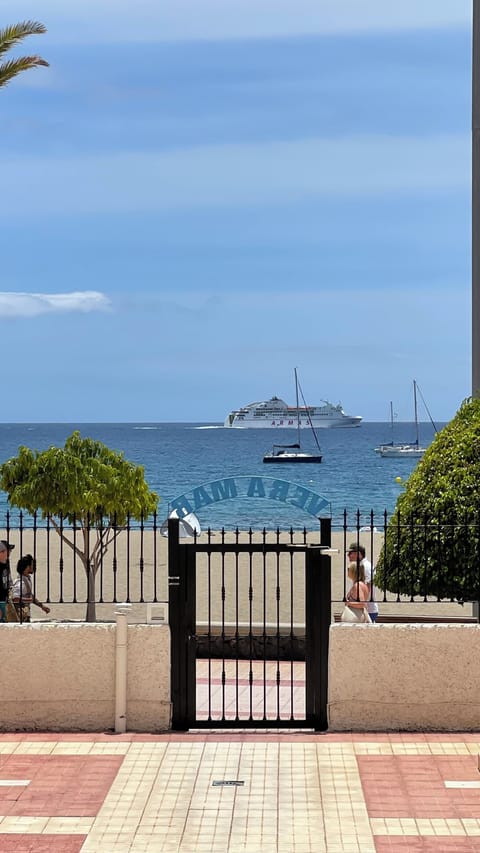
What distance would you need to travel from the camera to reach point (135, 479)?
20156mm

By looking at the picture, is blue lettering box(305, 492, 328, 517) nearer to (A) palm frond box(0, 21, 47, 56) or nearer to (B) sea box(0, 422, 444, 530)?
(A) palm frond box(0, 21, 47, 56)

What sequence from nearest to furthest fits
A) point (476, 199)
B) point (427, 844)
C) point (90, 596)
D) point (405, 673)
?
point (427, 844) → point (405, 673) → point (476, 199) → point (90, 596)

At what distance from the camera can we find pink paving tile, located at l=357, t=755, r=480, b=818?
9.05m

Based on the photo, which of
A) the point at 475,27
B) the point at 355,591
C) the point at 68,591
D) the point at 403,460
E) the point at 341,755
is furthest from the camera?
the point at 403,460

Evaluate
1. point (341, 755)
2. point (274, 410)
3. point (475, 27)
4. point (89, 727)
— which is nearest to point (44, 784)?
point (89, 727)

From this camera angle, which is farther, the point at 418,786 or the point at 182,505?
the point at 182,505

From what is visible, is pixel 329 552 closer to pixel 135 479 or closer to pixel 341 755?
pixel 341 755

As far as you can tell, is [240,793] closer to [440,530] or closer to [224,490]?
[440,530]

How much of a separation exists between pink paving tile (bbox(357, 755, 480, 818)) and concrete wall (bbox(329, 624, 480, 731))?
2.71 feet

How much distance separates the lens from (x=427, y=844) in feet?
27.3

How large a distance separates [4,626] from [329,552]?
10.3ft

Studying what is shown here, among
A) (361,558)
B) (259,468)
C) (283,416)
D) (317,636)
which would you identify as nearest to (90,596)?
(361,558)

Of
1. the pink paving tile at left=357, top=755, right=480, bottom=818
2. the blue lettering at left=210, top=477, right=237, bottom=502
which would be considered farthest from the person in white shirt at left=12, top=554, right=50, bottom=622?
the blue lettering at left=210, top=477, right=237, bottom=502

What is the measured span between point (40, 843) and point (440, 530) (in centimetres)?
510
